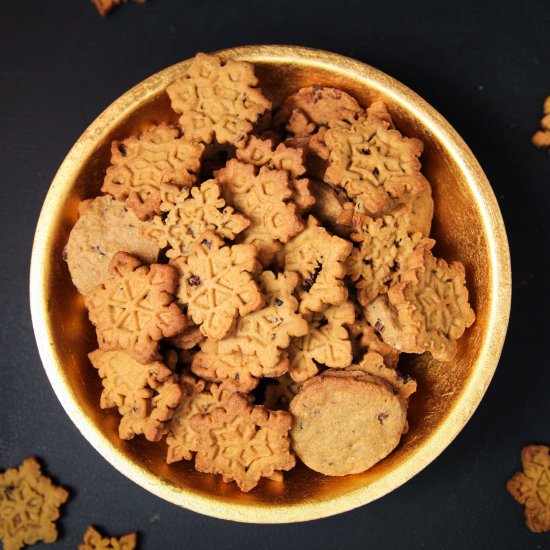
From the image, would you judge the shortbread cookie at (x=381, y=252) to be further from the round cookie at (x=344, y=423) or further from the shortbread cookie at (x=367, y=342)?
the round cookie at (x=344, y=423)

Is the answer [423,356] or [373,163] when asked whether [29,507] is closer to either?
[423,356]

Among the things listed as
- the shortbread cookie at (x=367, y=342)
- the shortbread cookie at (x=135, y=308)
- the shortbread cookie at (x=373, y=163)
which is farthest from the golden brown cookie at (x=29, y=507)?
the shortbread cookie at (x=373, y=163)

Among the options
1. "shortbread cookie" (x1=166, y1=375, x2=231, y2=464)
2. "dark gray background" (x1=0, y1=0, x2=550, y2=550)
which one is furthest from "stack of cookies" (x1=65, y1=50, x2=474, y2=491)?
"dark gray background" (x1=0, y1=0, x2=550, y2=550)

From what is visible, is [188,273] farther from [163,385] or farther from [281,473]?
[281,473]

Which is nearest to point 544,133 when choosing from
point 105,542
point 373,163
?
point 373,163

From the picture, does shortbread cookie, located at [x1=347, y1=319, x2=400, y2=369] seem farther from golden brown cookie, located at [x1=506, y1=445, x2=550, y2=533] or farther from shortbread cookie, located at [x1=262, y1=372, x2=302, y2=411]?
golden brown cookie, located at [x1=506, y1=445, x2=550, y2=533]
